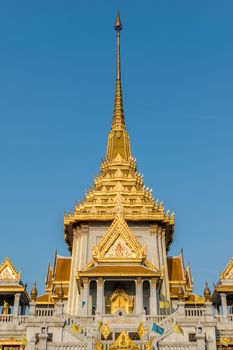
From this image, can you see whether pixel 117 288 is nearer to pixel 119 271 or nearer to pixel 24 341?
pixel 119 271

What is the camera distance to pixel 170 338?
32.4 m

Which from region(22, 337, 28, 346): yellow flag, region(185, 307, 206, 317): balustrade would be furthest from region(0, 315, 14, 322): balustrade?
region(185, 307, 206, 317): balustrade

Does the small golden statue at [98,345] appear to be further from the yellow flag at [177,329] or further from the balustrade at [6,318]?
the balustrade at [6,318]

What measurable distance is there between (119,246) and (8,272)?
319 inches

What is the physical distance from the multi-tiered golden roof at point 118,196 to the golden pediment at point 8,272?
28.0 feet

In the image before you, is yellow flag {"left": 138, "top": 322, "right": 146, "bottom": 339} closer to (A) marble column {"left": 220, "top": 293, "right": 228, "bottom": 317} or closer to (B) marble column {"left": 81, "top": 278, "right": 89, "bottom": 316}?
(A) marble column {"left": 220, "top": 293, "right": 228, "bottom": 317}

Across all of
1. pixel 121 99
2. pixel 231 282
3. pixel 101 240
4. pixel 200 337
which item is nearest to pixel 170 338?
pixel 200 337

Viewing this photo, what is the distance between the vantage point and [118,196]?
164 feet

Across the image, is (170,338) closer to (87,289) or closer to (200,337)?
(200,337)

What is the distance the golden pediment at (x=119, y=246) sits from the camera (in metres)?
43.0

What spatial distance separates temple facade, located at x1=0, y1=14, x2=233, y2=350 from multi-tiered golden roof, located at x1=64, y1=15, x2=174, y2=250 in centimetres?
8

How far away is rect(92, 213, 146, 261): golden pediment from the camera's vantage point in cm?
4297

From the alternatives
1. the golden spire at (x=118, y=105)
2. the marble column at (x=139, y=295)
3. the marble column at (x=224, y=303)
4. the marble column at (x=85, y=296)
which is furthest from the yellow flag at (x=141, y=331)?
the golden spire at (x=118, y=105)

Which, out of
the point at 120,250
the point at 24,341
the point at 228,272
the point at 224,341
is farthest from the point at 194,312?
the point at 24,341
